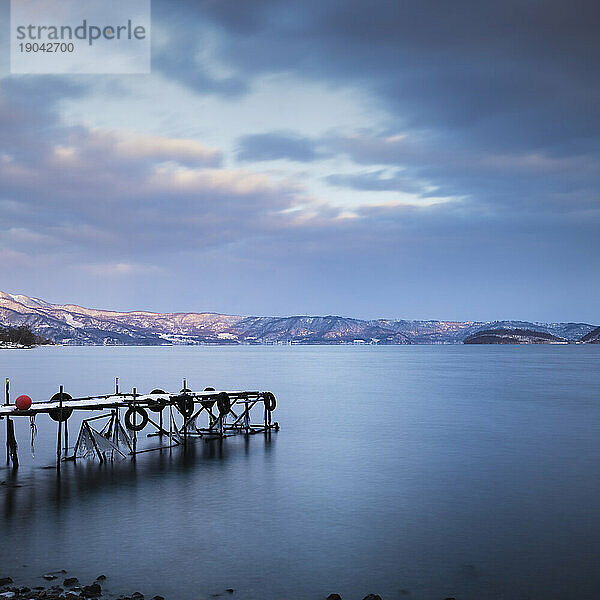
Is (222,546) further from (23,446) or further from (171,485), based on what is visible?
(23,446)

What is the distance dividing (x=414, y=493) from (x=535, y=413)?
122 ft

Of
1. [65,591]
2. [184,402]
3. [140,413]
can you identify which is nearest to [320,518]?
[65,591]

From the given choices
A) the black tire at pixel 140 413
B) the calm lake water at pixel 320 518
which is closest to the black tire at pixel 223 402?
the calm lake water at pixel 320 518

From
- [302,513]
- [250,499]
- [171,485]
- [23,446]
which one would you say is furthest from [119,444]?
[302,513]

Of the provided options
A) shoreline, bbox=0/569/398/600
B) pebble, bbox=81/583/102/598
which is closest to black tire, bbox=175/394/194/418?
shoreline, bbox=0/569/398/600

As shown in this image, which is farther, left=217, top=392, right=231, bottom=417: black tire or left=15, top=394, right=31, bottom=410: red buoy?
left=217, top=392, right=231, bottom=417: black tire

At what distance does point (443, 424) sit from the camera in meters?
54.3

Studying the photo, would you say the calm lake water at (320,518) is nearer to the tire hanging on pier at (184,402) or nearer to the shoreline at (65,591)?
the shoreline at (65,591)

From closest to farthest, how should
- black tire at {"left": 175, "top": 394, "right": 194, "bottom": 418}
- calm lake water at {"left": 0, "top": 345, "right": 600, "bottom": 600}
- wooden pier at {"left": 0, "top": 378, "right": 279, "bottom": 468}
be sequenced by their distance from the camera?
calm lake water at {"left": 0, "top": 345, "right": 600, "bottom": 600}
wooden pier at {"left": 0, "top": 378, "right": 279, "bottom": 468}
black tire at {"left": 175, "top": 394, "right": 194, "bottom": 418}

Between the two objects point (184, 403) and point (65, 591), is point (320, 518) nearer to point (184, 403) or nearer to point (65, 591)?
point (65, 591)

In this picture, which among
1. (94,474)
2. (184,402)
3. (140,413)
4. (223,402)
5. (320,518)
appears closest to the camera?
(320,518)

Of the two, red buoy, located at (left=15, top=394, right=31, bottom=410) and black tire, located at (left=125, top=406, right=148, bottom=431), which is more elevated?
red buoy, located at (left=15, top=394, right=31, bottom=410)

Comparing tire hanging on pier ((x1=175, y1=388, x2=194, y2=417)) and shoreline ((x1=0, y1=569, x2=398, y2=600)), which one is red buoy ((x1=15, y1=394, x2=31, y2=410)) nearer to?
tire hanging on pier ((x1=175, y1=388, x2=194, y2=417))

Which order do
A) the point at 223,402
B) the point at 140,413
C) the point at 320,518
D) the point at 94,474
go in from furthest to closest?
1. the point at 223,402
2. the point at 140,413
3. the point at 94,474
4. the point at 320,518
